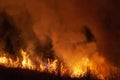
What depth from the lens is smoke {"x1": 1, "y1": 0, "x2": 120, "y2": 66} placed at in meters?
9.71

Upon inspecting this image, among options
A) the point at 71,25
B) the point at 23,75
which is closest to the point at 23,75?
the point at 23,75

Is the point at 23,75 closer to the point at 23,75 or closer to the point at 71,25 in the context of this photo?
the point at 23,75

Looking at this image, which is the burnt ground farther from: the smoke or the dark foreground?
the smoke

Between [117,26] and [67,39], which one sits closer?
[117,26]

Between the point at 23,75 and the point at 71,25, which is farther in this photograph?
the point at 71,25

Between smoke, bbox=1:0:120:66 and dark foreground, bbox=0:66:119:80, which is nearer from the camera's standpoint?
dark foreground, bbox=0:66:119:80

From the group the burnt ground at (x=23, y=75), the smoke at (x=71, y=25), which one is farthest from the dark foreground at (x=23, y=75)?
the smoke at (x=71, y=25)

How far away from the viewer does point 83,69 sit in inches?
367

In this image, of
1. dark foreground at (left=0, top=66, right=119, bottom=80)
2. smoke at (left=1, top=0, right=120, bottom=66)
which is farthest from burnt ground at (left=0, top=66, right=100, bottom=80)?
smoke at (left=1, top=0, right=120, bottom=66)

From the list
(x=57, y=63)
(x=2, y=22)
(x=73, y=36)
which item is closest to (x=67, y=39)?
(x=73, y=36)

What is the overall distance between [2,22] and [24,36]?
38.4 inches

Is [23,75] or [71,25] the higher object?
[71,25]

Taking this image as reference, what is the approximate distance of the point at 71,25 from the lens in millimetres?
10172

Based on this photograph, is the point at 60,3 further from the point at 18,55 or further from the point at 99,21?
the point at 18,55
